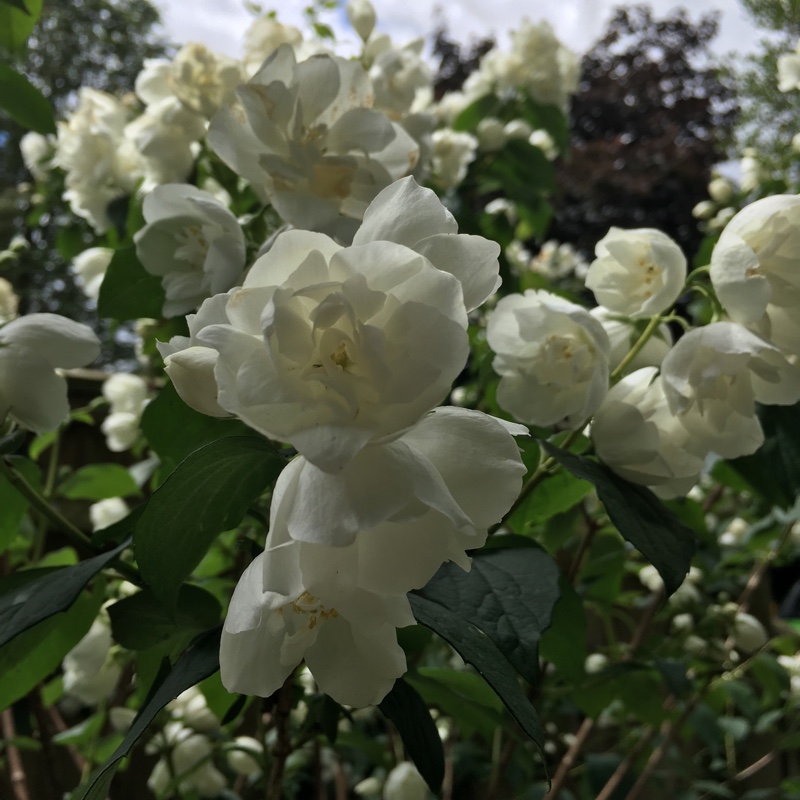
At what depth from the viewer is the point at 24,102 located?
2.27ft

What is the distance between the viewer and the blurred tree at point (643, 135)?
5.38m

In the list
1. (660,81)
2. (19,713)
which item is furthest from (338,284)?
(660,81)

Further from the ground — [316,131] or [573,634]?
[316,131]

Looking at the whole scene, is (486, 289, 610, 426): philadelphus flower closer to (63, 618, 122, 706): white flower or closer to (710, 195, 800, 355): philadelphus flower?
(710, 195, 800, 355): philadelphus flower

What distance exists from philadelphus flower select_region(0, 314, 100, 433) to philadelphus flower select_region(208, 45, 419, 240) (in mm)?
Answer: 179

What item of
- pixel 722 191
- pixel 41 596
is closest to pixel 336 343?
pixel 41 596

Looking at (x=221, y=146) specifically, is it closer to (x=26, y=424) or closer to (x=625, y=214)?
(x=26, y=424)

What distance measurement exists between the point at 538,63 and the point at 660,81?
5420 millimetres

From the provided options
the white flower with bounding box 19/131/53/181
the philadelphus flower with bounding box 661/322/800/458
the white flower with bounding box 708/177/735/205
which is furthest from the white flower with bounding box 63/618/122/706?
the white flower with bounding box 708/177/735/205

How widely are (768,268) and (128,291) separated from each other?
53cm

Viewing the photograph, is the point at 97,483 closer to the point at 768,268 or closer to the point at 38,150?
the point at 38,150

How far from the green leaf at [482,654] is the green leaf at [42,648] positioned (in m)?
0.30

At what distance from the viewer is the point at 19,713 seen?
3.36ft

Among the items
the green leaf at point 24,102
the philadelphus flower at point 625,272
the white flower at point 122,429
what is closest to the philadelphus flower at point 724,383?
the philadelphus flower at point 625,272
